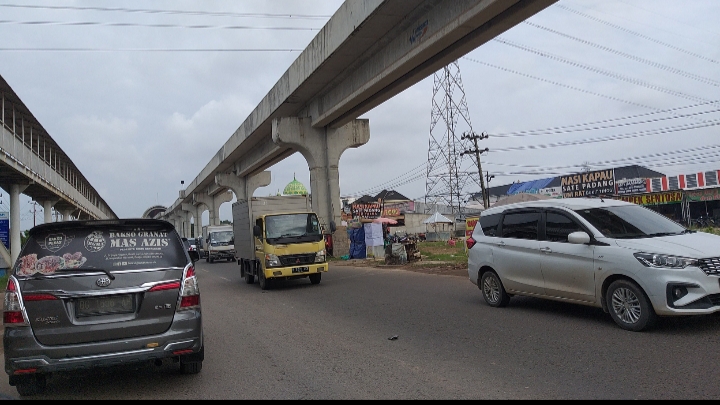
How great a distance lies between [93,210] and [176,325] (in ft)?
216

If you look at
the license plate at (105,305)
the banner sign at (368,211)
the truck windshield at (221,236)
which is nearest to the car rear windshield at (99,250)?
the license plate at (105,305)

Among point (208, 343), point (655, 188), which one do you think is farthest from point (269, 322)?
point (655, 188)

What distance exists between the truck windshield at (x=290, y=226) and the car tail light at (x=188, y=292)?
32.0 feet

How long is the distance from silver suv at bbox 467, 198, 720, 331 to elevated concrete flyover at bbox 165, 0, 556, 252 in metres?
6.41

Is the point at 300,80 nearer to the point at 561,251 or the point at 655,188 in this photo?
the point at 561,251

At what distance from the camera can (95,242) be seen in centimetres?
571

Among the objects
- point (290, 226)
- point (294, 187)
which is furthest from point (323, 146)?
point (294, 187)

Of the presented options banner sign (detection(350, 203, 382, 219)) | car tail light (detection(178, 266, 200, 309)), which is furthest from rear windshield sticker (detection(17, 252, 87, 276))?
banner sign (detection(350, 203, 382, 219))

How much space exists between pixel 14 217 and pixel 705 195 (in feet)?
159

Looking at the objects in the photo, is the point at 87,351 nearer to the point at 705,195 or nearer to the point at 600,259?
the point at 600,259

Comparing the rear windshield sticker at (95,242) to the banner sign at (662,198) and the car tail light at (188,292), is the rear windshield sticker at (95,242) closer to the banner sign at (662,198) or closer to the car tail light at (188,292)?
the car tail light at (188,292)

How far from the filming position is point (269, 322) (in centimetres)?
1000

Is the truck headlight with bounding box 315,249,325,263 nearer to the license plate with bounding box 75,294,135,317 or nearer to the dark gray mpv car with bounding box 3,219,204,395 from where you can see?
the dark gray mpv car with bounding box 3,219,204,395

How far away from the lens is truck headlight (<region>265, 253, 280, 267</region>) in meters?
15.4
